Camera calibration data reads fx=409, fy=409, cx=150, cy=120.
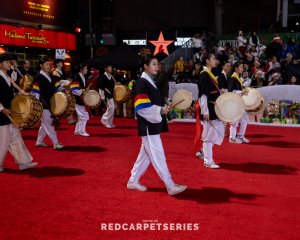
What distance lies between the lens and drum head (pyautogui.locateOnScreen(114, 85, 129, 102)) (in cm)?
1146

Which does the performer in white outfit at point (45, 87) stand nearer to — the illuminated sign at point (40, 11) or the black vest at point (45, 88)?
the black vest at point (45, 88)

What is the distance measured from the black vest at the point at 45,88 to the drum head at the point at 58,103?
0.32ft

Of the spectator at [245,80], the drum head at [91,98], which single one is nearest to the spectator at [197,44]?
the spectator at [245,80]

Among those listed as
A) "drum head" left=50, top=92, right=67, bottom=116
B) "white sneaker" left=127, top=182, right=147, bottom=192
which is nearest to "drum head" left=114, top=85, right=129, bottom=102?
"drum head" left=50, top=92, right=67, bottom=116

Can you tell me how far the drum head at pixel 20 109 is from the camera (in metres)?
6.14

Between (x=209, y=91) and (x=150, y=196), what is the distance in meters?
2.12

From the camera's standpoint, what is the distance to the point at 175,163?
23.1 ft

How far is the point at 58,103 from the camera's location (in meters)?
7.79

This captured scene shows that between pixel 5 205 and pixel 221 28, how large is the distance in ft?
65.0

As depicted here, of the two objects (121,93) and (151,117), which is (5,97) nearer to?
(151,117)

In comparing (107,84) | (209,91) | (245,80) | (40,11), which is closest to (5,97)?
(209,91)

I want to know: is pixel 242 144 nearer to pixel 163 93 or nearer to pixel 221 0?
pixel 163 93

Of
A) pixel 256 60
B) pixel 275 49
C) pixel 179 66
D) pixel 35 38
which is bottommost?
pixel 179 66

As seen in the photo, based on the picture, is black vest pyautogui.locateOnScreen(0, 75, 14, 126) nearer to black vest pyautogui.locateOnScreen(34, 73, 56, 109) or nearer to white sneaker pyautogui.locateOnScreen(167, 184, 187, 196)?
black vest pyautogui.locateOnScreen(34, 73, 56, 109)
